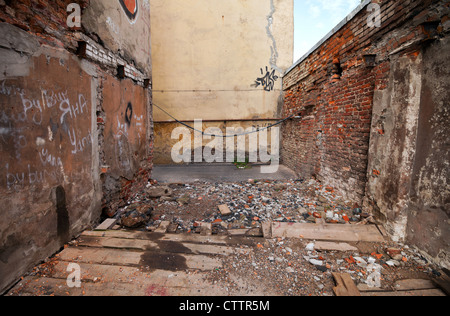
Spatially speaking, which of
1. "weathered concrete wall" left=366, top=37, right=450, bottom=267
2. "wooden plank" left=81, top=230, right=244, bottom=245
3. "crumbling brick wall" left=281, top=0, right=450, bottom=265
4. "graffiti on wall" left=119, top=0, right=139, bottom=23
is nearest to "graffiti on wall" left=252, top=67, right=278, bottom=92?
"crumbling brick wall" left=281, top=0, right=450, bottom=265

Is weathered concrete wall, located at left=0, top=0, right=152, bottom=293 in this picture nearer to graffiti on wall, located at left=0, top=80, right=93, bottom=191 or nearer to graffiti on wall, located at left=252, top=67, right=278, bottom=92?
graffiti on wall, located at left=0, top=80, right=93, bottom=191

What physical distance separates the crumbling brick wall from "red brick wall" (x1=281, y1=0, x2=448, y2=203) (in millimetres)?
14

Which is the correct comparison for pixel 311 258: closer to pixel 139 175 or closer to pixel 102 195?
pixel 102 195

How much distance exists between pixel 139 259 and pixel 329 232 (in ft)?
7.73

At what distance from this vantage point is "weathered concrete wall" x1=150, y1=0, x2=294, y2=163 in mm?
6809

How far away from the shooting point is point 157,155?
7098 mm

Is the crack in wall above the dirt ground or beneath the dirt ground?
above

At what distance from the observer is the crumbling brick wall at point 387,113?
2.07 meters

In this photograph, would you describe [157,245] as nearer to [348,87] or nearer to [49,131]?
[49,131]

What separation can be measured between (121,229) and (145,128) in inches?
92.0

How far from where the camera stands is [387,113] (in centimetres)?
263

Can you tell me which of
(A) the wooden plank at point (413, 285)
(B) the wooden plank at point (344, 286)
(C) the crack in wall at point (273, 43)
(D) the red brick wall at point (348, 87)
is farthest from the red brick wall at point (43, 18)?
(C) the crack in wall at point (273, 43)

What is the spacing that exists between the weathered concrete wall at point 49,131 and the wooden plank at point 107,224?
0.14 metres
